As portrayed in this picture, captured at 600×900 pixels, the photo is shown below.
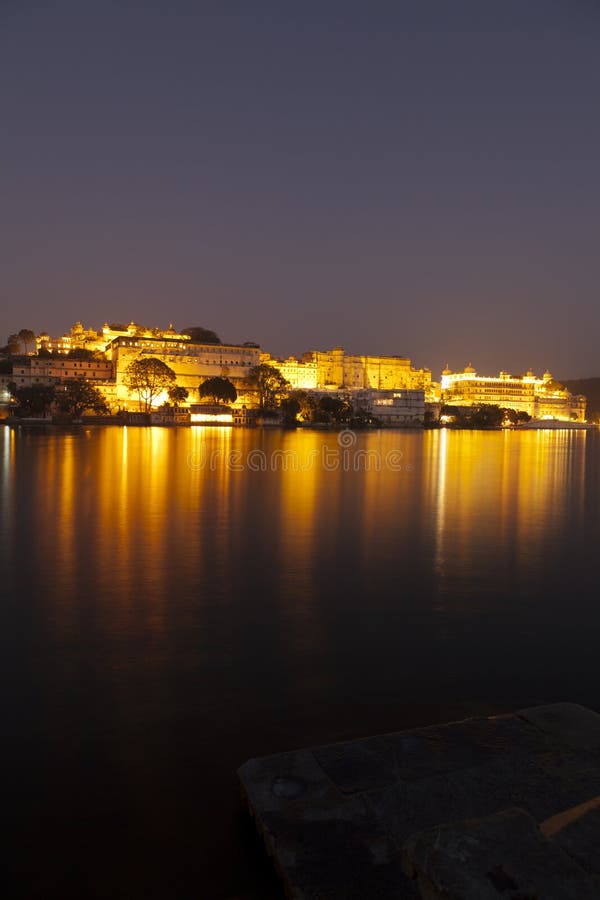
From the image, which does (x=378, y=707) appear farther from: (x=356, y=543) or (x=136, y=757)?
(x=356, y=543)

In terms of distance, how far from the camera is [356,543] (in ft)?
37.1

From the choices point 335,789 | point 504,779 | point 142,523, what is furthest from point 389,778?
point 142,523

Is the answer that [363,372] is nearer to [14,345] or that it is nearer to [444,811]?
[14,345]

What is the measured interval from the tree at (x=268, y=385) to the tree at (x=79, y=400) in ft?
73.7

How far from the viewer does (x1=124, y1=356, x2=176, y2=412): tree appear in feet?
268

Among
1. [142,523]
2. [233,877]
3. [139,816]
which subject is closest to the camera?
[233,877]

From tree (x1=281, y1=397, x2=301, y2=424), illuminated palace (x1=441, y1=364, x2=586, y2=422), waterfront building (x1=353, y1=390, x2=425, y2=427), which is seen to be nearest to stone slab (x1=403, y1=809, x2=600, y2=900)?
tree (x1=281, y1=397, x2=301, y2=424)

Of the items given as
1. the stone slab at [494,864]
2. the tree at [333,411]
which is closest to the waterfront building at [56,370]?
the tree at [333,411]

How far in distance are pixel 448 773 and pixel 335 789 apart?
2.09ft

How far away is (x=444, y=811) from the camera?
123 inches

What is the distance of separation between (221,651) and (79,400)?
72.2 meters

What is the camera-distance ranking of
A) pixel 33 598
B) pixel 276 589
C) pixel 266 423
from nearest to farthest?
pixel 33 598, pixel 276 589, pixel 266 423

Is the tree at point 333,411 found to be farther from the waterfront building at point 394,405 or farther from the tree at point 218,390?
the waterfront building at point 394,405

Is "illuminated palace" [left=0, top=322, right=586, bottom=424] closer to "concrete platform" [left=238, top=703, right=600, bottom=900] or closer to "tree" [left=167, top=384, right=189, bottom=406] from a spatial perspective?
"tree" [left=167, top=384, right=189, bottom=406]
